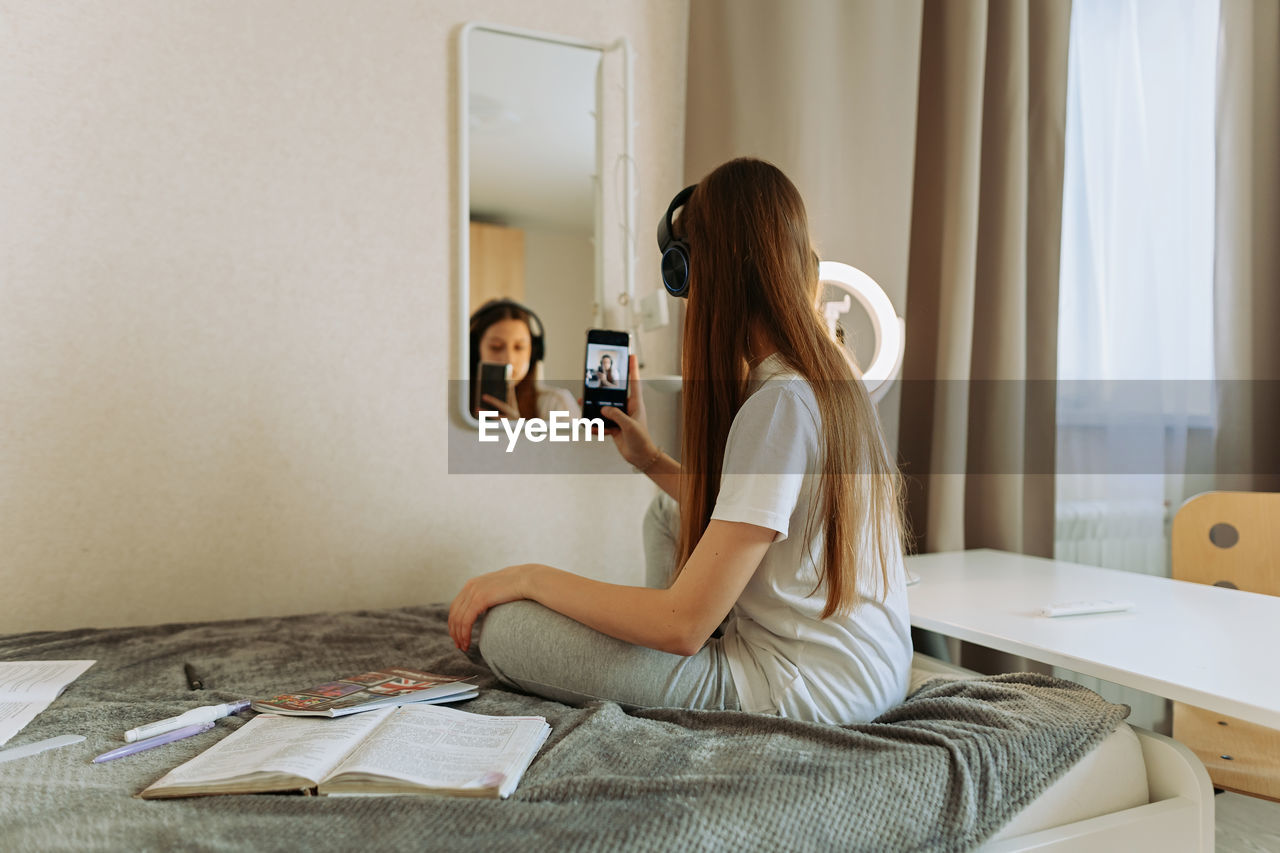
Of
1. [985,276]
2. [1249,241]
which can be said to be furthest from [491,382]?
[1249,241]

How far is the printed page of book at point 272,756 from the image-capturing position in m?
0.78

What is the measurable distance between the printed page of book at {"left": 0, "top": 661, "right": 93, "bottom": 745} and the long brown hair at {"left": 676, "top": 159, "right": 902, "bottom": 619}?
2.49ft

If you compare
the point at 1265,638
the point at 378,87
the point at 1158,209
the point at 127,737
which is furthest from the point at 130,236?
the point at 1158,209

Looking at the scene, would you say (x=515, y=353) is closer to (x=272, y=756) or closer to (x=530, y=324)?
(x=530, y=324)

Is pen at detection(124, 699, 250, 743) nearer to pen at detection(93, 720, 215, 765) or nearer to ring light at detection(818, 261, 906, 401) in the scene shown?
pen at detection(93, 720, 215, 765)

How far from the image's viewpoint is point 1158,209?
6.41ft

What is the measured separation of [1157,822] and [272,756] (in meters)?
0.86

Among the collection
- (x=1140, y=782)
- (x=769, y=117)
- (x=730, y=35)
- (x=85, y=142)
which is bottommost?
(x=1140, y=782)

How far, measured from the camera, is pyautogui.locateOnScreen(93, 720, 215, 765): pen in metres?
0.87

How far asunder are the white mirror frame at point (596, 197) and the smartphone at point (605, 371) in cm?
26

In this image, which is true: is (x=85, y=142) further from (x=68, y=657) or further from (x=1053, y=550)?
(x=1053, y=550)

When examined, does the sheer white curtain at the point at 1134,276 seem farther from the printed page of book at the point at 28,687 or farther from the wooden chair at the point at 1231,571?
the printed page of book at the point at 28,687

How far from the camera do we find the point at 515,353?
5.60 ft

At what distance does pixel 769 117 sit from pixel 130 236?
117 centimetres
